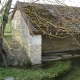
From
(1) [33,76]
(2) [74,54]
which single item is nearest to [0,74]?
(1) [33,76]

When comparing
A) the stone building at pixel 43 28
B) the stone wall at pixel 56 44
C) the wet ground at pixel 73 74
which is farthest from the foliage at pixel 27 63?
the stone wall at pixel 56 44

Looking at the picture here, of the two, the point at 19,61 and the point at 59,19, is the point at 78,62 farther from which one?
the point at 19,61

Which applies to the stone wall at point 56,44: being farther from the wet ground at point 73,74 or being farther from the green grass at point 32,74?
the green grass at point 32,74

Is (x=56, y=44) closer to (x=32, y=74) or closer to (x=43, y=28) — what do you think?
(x=43, y=28)

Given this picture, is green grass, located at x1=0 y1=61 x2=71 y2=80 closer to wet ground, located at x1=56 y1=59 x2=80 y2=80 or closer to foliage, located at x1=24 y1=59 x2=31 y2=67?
wet ground, located at x1=56 y1=59 x2=80 y2=80

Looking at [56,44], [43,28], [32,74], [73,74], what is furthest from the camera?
[56,44]

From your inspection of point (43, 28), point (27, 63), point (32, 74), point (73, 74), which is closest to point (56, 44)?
point (43, 28)

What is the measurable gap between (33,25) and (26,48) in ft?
7.07

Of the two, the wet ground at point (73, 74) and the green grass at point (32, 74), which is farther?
the wet ground at point (73, 74)

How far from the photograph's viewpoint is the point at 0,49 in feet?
37.1

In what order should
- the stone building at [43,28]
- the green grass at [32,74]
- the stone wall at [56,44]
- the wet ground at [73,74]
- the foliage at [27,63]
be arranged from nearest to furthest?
the green grass at [32,74] → the wet ground at [73,74] → the stone building at [43,28] → the foliage at [27,63] → the stone wall at [56,44]

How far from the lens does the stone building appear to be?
1075cm

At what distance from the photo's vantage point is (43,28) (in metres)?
11.1

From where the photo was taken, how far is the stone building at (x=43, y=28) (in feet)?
35.3
